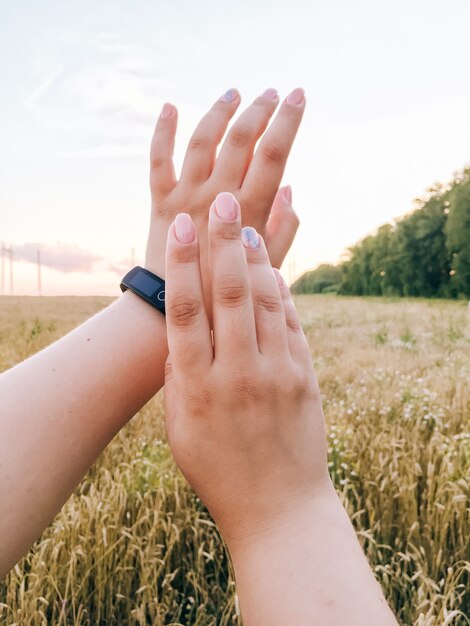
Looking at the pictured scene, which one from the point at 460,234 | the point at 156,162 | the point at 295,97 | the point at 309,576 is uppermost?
the point at 460,234

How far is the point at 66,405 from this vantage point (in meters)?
1.09

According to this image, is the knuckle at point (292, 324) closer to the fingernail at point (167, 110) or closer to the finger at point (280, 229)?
the finger at point (280, 229)

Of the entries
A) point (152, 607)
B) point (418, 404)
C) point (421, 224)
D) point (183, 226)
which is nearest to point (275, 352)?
point (183, 226)

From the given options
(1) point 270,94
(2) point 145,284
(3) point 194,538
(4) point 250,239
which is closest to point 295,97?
(1) point 270,94

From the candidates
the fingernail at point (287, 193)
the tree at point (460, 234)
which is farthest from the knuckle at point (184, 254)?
the tree at point (460, 234)

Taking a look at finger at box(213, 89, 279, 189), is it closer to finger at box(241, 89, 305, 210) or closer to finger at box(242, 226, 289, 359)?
finger at box(241, 89, 305, 210)

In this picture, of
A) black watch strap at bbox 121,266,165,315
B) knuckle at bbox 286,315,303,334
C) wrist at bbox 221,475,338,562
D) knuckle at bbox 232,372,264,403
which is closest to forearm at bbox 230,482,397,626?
wrist at bbox 221,475,338,562

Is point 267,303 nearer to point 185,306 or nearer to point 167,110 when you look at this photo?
point 185,306

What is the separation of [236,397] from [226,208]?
26 cm

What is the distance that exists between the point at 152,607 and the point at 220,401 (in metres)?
1.50

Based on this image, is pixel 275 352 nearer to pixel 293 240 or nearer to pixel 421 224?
A: pixel 293 240

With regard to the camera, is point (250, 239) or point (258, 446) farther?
point (250, 239)

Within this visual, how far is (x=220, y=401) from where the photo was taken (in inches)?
29.2

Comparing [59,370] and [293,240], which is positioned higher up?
[293,240]
